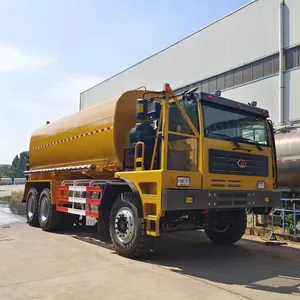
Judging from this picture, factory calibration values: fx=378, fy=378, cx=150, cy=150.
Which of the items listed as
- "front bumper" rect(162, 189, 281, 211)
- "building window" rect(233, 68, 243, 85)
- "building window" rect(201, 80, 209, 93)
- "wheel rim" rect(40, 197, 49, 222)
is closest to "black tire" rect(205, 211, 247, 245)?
"front bumper" rect(162, 189, 281, 211)

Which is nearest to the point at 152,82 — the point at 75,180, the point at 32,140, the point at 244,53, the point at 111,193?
the point at 244,53

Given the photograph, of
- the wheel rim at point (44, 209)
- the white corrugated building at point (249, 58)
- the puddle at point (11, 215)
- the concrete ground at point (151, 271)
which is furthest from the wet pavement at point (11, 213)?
the white corrugated building at point (249, 58)

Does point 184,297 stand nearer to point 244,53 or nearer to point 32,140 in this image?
point 32,140

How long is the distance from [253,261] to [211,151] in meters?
2.23

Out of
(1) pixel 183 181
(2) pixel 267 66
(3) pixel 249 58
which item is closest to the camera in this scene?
(1) pixel 183 181

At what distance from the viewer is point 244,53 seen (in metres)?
20.8

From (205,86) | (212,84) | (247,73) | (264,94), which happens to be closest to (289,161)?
(264,94)

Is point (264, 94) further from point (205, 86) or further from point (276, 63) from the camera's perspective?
point (205, 86)

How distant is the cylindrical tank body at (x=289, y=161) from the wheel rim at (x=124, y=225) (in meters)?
5.49

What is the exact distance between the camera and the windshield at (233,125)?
686 cm

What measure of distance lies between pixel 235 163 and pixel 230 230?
2230 mm

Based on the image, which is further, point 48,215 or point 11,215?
point 11,215

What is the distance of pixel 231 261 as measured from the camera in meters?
7.01

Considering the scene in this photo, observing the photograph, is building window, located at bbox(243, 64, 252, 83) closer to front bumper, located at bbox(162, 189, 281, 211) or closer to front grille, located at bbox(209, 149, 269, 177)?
front grille, located at bbox(209, 149, 269, 177)
